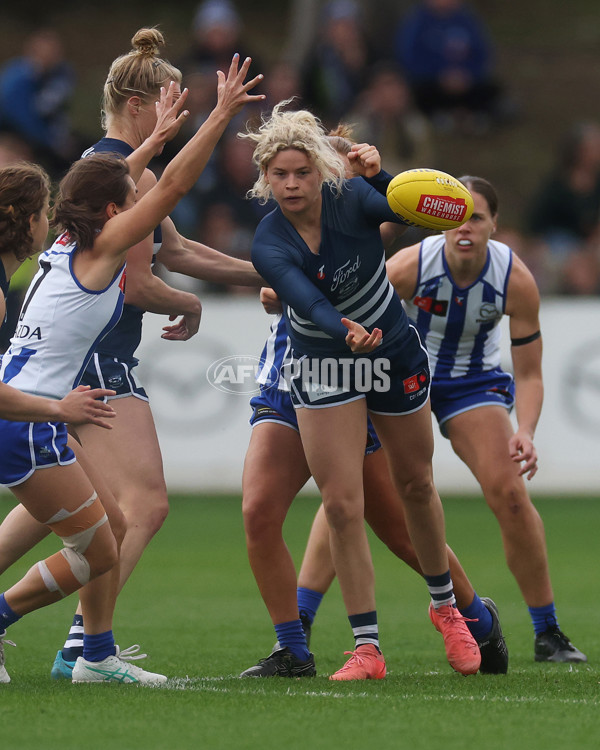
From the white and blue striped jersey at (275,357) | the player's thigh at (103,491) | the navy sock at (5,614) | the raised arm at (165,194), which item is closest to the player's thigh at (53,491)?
the player's thigh at (103,491)

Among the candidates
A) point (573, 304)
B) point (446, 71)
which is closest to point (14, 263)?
point (573, 304)

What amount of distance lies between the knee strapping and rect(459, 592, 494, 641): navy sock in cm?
174

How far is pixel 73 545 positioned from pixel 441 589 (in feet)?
5.35

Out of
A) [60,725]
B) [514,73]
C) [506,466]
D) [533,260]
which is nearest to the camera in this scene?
[60,725]

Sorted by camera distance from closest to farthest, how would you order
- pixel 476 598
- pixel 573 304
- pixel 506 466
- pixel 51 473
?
pixel 51 473 → pixel 476 598 → pixel 506 466 → pixel 573 304

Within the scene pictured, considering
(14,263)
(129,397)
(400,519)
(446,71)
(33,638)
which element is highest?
(446,71)

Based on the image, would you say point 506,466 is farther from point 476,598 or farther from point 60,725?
point 60,725

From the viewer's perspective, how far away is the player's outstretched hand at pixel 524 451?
6.23 m

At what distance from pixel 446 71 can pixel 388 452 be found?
11.3 metres

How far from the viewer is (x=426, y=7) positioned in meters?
16.0

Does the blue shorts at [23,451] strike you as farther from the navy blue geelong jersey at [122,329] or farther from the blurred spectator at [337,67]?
the blurred spectator at [337,67]

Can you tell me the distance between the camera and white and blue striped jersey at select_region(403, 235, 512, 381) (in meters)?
6.74

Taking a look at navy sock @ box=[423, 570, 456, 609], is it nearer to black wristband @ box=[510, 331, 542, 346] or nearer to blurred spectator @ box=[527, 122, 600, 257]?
black wristband @ box=[510, 331, 542, 346]

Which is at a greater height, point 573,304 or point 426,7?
point 426,7
